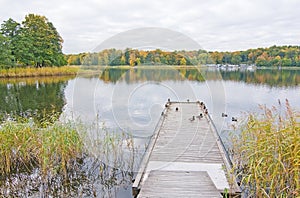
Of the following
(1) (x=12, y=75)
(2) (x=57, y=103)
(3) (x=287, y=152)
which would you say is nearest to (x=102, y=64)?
(3) (x=287, y=152)

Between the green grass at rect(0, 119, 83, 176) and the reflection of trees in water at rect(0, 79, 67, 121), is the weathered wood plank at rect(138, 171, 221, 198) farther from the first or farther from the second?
the reflection of trees in water at rect(0, 79, 67, 121)

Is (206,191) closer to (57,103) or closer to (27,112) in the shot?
(27,112)

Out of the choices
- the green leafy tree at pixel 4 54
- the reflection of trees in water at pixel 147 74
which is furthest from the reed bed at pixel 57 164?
the green leafy tree at pixel 4 54

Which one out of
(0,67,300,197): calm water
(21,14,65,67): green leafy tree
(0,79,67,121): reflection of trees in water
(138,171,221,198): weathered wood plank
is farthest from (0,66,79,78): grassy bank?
(138,171,221,198): weathered wood plank

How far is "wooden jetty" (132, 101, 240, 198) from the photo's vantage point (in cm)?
383

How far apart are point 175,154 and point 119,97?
8.95ft

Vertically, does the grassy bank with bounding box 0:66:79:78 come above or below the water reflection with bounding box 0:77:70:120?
above

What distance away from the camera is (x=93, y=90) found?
624 cm

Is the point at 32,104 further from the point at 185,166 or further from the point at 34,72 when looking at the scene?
the point at 34,72

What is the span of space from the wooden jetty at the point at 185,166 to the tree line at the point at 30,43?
27.9m

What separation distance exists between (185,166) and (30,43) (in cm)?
3357

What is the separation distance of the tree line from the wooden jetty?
1099 inches

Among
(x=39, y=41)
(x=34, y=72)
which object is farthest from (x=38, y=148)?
(x=39, y=41)

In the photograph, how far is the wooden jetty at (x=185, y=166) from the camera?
12.6ft
